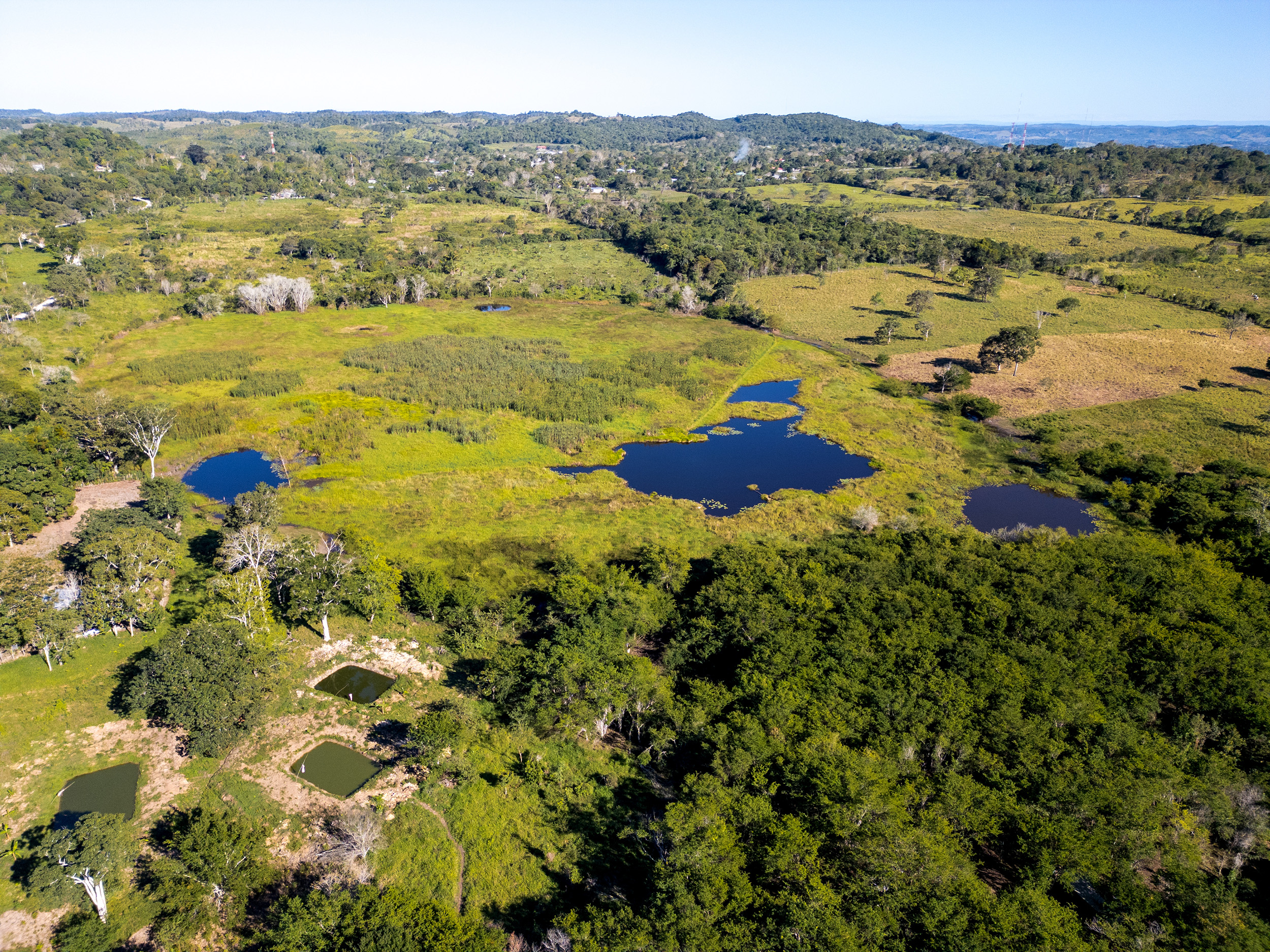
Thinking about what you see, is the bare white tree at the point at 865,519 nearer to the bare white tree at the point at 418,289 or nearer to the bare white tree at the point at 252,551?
the bare white tree at the point at 252,551

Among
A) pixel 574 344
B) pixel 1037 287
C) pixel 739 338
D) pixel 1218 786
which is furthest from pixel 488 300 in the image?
pixel 1218 786

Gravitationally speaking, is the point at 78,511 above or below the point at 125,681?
above

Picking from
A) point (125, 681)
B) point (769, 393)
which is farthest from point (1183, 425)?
point (125, 681)

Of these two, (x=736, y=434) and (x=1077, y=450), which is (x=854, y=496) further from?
(x=1077, y=450)

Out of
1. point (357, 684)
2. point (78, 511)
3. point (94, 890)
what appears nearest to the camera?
point (94, 890)

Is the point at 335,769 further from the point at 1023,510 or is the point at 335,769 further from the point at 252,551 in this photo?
the point at 1023,510

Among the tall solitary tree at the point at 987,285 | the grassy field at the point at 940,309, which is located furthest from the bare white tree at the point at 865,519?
the tall solitary tree at the point at 987,285
